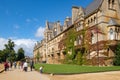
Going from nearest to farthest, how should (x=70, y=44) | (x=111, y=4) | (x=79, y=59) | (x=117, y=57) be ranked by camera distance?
(x=117, y=57)
(x=111, y=4)
(x=79, y=59)
(x=70, y=44)

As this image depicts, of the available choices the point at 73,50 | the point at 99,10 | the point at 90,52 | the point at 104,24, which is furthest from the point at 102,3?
the point at 73,50

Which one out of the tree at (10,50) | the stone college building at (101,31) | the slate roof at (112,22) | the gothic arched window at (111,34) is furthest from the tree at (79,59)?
the tree at (10,50)

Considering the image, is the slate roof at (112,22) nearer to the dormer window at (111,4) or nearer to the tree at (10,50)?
the dormer window at (111,4)

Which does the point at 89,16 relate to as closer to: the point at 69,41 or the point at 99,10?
the point at 99,10

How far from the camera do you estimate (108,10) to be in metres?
39.5

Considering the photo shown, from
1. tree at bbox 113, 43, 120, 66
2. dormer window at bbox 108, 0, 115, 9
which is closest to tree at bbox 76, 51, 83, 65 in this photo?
tree at bbox 113, 43, 120, 66

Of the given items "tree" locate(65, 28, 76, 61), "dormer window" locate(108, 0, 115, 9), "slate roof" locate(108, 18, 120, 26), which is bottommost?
"tree" locate(65, 28, 76, 61)

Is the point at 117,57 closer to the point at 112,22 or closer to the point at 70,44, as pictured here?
the point at 112,22

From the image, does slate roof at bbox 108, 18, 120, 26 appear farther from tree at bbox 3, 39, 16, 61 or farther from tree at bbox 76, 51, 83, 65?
tree at bbox 3, 39, 16, 61

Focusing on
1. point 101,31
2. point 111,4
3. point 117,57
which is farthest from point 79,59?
point 111,4

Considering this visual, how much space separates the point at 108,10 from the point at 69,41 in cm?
1450

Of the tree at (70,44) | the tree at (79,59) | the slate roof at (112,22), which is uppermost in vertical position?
the slate roof at (112,22)

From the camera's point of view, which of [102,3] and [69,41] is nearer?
[102,3]

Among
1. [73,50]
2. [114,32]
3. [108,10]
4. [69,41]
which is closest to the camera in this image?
Answer: [114,32]
